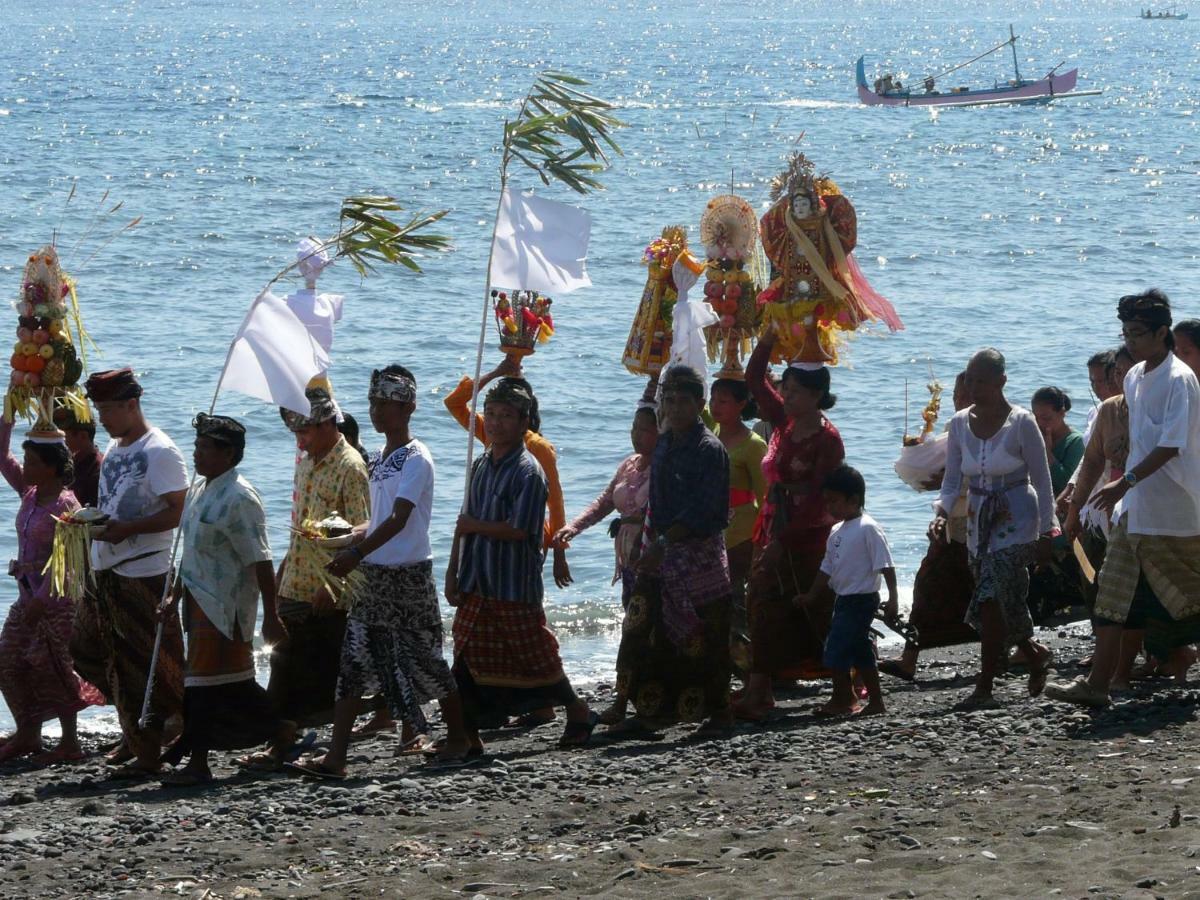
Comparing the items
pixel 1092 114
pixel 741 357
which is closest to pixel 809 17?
pixel 1092 114

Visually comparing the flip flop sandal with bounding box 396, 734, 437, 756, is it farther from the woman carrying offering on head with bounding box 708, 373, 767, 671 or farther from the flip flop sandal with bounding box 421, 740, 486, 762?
the woman carrying offering on head with bounding box 708, 373, 767, 671

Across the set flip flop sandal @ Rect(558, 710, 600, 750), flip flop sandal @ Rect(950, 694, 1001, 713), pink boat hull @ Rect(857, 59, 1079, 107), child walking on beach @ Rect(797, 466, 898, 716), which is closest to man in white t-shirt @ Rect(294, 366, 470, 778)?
flip flop sandal @ Rect(558, 710, 600, 750)

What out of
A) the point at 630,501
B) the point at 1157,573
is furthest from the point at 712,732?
the point at 1157,573

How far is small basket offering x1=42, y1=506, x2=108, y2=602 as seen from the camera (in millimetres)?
7719

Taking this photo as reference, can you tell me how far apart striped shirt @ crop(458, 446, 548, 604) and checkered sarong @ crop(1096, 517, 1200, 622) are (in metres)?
2.37

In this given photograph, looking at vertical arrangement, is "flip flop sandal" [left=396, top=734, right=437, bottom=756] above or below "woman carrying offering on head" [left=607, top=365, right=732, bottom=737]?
below

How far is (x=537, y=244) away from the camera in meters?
8.41

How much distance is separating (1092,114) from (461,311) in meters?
48.0

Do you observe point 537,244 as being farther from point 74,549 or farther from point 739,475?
point 74,549

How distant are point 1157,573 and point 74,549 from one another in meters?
4.46

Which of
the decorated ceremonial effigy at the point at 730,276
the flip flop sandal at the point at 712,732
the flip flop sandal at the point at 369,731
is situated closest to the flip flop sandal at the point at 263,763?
the flip flop sandal at the point at 369,731

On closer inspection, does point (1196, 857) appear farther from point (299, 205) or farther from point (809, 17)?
point (809, 17)

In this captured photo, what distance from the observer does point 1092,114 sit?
228 ft

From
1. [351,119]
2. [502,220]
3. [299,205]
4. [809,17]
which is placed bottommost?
[502,220]
